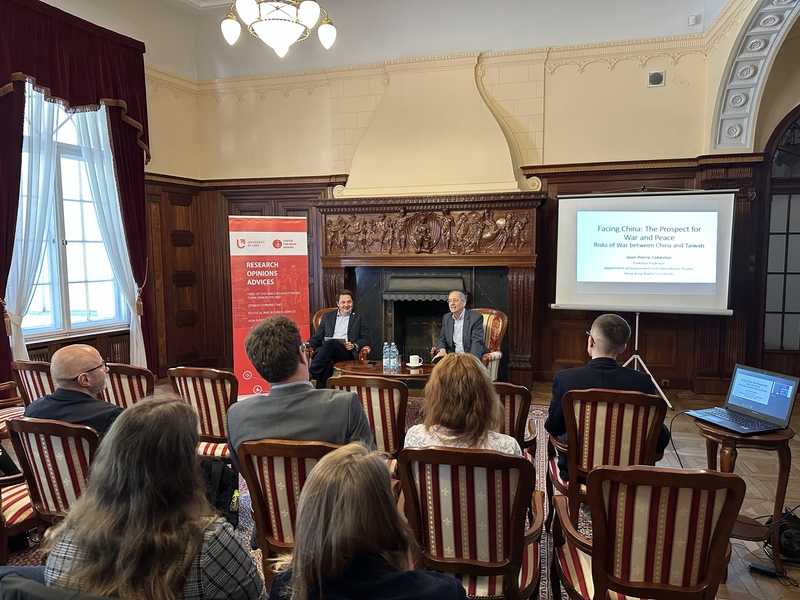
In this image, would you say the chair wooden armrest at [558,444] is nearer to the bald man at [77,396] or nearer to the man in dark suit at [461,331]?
the man in dark suit at [461,331]

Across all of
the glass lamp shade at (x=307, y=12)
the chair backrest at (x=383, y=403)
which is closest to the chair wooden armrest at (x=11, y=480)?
the chair backrest at (x=383, y=403)

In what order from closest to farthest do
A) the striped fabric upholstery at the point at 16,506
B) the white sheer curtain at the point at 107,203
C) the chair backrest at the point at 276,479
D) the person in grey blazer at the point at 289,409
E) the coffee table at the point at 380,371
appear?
the chair backrest at the point at 276,479, the person in grey blazer at the point at 289,409, the striped fabric upholstery at the point at 16,506, the coffee table at the point at 380,371, the white sheer curtain at the point at 107,203

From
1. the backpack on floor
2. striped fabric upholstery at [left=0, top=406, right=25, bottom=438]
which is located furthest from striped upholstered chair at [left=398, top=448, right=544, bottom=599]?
striped fabric upholstery at [left=0, top=406, right=25, bottom=438]

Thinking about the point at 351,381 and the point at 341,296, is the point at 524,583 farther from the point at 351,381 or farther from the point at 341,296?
the point at 341,296

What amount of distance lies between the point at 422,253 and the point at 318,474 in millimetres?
5040

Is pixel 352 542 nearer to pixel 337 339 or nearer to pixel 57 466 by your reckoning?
pixel 57 466

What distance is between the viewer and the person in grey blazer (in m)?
1.77

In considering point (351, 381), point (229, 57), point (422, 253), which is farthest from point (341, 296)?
point (229, 57)

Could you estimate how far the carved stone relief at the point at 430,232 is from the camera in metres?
5.57

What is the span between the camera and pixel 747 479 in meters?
3.40

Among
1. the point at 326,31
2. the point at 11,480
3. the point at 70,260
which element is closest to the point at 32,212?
the point at 70,260

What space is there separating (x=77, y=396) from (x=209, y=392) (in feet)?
2.61

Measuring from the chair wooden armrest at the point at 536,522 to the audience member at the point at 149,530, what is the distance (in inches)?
37.8

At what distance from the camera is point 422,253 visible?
586 cm
